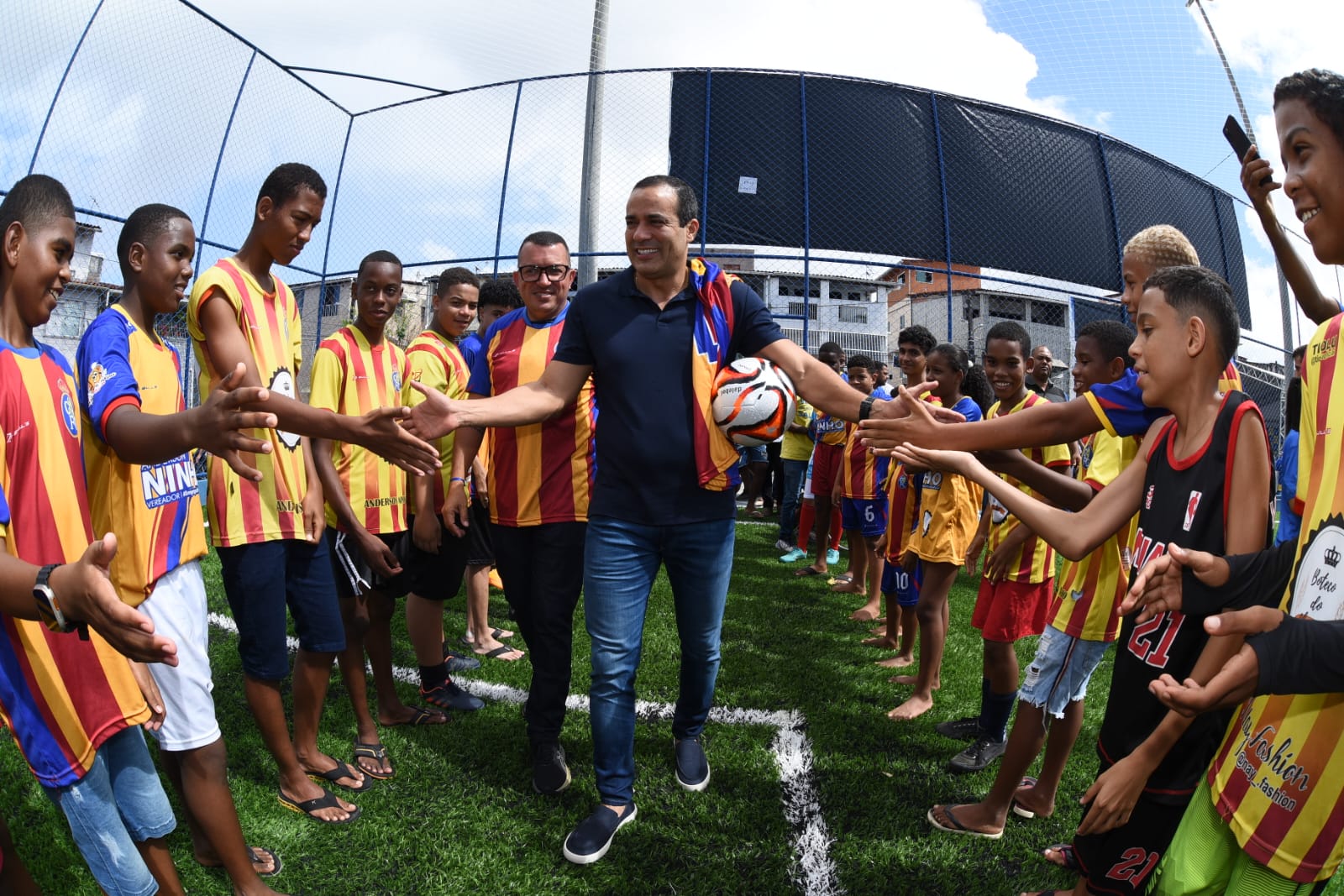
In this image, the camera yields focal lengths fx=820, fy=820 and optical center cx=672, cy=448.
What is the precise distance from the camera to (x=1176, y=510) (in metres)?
2.03

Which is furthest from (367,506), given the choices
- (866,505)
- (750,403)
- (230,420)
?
(866,505)

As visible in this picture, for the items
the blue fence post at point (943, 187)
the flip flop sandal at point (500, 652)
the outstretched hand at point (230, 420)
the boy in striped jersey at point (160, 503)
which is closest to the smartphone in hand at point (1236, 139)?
the outstretched hand at point (230, 420)

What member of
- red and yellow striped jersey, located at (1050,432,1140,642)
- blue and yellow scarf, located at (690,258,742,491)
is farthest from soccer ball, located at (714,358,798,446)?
red and yellow striped jersey, located at (1050,432,1140,642)

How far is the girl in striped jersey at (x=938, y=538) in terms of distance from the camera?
4355 millimetres

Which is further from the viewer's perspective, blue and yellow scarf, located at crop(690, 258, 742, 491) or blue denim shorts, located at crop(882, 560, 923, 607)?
blue denim shorts, located at crop(882, 560, 923, 607)

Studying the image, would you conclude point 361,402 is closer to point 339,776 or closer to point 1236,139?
point 339,776

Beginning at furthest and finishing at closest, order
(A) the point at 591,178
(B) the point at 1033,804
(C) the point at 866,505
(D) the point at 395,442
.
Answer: (A) the point at 591,178 → (C) the point at 866,505 → (B) the point at 1033,804 → (D) the point at 395,442

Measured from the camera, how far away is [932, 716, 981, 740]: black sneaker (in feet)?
13.3

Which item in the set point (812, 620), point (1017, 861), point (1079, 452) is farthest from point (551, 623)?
point (1079, 452)

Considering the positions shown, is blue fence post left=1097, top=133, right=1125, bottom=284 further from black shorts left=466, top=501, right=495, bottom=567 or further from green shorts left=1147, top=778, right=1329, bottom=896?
green shorts left=1147, top=778, right=1329, bottom=896

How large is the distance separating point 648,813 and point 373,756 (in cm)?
129

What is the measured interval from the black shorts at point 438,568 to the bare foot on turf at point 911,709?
2366 millimetres

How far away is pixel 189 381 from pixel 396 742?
8398mm

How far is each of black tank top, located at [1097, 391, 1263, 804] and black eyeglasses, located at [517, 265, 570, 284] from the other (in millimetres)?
2556
